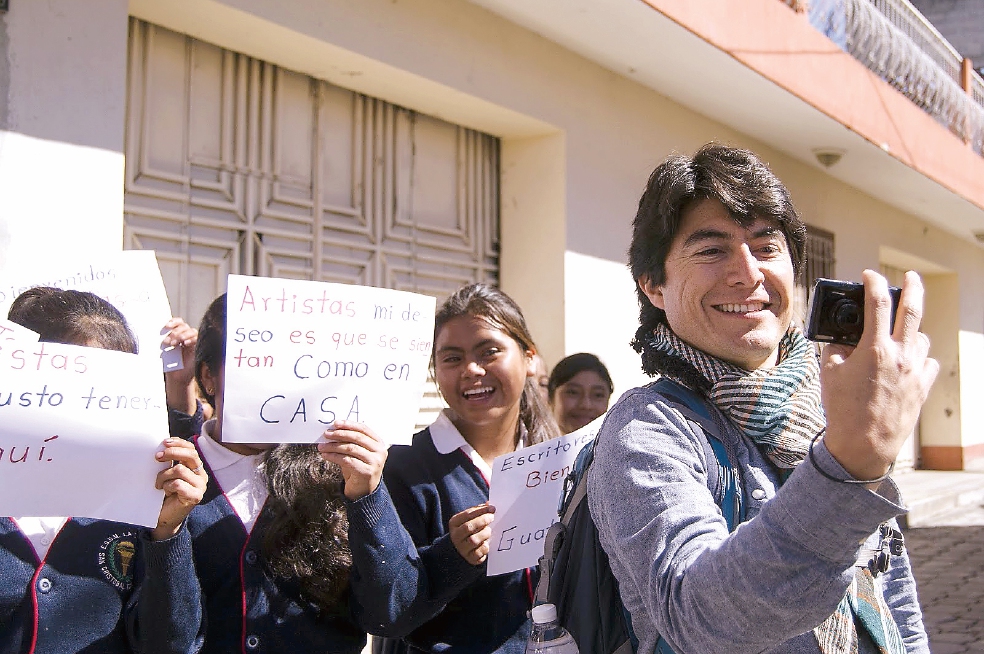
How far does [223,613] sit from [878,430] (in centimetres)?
153

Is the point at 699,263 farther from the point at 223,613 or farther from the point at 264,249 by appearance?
the point at 264,249

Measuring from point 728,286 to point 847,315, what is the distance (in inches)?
12.3

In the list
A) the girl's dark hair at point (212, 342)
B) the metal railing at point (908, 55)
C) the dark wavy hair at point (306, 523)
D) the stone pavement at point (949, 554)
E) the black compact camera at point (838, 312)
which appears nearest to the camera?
the black compact camera at point (838, 312)

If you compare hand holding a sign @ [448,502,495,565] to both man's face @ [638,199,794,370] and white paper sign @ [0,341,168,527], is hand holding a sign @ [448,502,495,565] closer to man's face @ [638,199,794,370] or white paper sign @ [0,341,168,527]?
white paper sign @ [0,341,168,527]

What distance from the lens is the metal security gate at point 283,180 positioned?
14.0 feet

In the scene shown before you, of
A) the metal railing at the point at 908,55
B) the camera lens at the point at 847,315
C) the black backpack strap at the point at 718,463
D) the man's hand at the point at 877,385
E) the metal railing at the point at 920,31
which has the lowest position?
the black backpack strap at the point at 718,463

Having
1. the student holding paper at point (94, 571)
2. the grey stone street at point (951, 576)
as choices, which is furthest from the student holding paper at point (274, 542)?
the grey stone street at point (951, 576)

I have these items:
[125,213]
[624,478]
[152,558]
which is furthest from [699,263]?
[125,213]

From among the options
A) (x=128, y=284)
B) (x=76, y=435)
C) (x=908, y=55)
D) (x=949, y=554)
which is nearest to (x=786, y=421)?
(x=76, y=435)

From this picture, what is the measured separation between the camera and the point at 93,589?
1.93 m

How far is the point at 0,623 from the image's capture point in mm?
1835

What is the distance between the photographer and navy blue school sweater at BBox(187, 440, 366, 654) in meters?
2.04

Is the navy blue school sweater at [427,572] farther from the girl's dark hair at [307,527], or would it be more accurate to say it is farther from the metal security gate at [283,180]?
the metal security gate at [283,180]

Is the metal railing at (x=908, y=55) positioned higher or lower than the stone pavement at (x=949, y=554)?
higher
